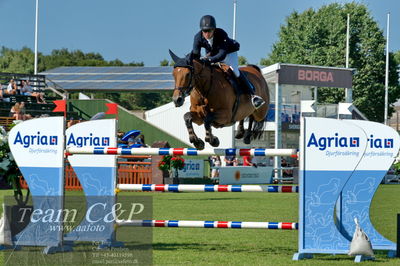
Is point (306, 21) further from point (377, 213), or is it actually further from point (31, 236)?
point (31, 236)

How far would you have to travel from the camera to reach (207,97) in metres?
8.52

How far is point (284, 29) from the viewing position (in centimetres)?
6731

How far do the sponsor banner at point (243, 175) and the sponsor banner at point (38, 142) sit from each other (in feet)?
57.5

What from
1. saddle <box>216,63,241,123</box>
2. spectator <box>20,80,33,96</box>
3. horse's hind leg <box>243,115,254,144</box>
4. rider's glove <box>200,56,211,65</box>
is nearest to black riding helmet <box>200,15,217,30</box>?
rider's glove <box>200,56,211,65</box>

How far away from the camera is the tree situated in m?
56.1

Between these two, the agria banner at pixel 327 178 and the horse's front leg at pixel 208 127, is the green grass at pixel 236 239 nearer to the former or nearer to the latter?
the agria banner at pixel 327 178

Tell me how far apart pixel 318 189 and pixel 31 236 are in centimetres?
303

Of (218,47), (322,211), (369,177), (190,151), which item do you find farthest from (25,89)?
(322,211)

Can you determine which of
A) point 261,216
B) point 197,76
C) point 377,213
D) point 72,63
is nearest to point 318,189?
point 197,76

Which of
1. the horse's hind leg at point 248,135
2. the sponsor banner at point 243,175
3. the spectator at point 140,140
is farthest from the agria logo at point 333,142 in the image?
the sponsor banner at point 243,175

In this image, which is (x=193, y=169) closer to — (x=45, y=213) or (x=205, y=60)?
(x=205, y=60)

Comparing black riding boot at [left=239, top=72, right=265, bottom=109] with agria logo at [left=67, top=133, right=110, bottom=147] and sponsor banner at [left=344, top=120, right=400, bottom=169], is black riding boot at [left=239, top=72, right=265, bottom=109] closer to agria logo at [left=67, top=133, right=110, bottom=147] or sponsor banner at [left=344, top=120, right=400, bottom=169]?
sponsor banner at [left=344, top=120, right=400, bottom=169]

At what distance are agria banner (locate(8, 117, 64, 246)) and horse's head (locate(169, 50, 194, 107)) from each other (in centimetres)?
129

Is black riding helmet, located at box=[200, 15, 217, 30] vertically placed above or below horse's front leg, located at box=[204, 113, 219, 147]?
above
